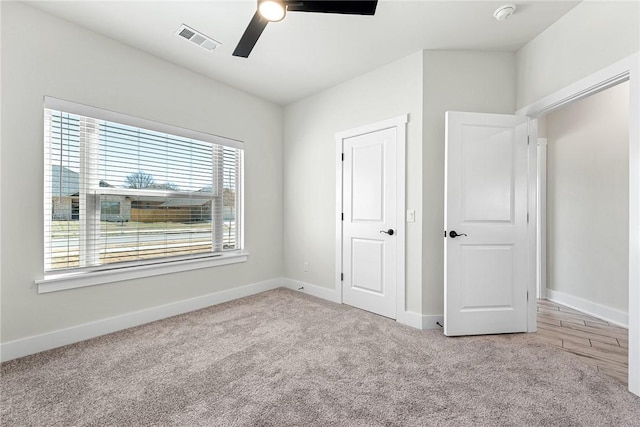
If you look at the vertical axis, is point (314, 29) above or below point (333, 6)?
above

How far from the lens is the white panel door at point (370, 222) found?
10.2 ft

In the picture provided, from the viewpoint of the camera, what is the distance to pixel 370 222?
3297 mm

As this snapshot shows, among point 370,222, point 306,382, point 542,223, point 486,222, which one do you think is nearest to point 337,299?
point 370,222

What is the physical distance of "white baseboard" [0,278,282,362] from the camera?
7.22 ft

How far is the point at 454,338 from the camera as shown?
2.58 metres

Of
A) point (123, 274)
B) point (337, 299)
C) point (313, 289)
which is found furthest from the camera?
point (313, 289)

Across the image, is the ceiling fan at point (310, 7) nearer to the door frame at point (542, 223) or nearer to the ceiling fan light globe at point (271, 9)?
the ceiling fan light globe at point (271, 9)

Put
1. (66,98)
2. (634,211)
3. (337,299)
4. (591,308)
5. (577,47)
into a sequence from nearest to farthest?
(634,211) → (577,47) → (66,98) → (591,308) → (337,299)

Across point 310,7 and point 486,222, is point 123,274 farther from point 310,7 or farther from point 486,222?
point 486,222

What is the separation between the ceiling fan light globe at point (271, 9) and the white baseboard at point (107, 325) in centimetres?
287

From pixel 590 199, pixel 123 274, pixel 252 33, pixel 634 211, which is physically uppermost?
pixel 252 33

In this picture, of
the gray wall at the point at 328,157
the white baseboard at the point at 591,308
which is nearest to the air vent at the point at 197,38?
the gray wall at the point at 328,157

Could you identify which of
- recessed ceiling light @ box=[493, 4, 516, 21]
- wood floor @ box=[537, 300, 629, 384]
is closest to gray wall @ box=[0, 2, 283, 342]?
recessed ceiling light @ box=[493, 4, 516, 21]

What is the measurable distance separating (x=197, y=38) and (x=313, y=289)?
3.12 m
